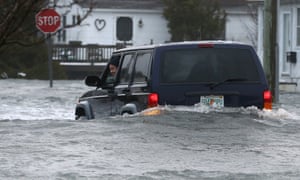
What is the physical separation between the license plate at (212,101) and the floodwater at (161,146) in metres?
0.09

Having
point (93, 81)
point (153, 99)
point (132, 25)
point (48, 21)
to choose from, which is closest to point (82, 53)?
point (132, 25)

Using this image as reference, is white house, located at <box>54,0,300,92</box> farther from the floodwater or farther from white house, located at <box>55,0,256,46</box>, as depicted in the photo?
the floodwater

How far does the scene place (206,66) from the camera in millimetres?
13438

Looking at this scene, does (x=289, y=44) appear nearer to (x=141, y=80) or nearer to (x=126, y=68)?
(x=126, y=68)

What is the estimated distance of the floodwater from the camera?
9938 mm

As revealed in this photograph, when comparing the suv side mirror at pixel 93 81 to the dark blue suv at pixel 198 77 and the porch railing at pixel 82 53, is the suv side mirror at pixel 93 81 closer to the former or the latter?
the dark blue suv at pixel 198 77

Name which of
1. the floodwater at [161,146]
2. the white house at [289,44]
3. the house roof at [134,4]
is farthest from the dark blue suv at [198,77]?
the house roof at [134,4]

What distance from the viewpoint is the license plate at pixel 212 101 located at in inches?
527

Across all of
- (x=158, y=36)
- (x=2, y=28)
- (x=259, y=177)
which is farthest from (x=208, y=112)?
Answer: (x=158, y=36)

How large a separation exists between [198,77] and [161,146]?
76.2 inches

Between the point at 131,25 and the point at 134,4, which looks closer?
the point at 131,25

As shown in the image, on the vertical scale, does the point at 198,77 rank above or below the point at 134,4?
below

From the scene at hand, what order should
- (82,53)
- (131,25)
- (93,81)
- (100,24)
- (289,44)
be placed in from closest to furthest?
(93,81)
(289,44)
(82,53)
(100,24)
(131,25)

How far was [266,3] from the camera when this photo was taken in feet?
73.8
